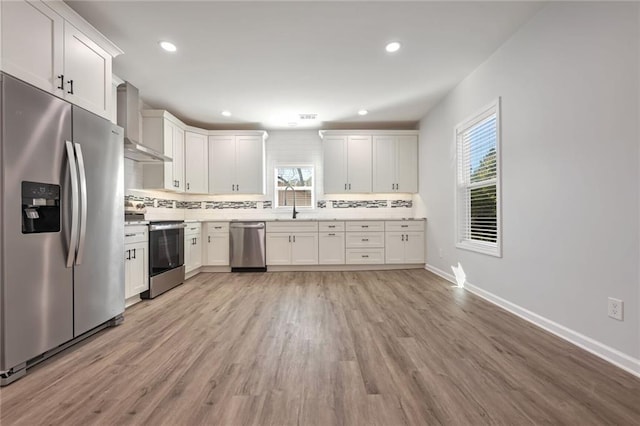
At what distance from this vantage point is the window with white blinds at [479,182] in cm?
291

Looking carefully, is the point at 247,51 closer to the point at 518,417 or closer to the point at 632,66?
the point at 632,66

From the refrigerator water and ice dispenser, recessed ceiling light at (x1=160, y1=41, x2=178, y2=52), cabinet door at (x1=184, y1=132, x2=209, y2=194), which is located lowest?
the refrigerator water and ice dispenser

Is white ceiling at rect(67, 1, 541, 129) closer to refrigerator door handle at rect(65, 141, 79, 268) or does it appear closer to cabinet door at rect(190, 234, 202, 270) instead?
refrigerator door handle at rect(65, 141, 79, 268)

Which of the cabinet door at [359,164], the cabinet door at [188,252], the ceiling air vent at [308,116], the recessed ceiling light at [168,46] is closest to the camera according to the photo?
the recessed ceiling light at [168,46]

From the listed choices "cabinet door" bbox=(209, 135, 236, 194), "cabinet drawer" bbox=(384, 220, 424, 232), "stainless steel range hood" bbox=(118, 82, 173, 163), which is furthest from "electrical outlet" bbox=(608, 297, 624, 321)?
"cabinet door" bbox=(209, 135, 236, 194)

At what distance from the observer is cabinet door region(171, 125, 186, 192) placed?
4.30m

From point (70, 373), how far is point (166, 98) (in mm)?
3449

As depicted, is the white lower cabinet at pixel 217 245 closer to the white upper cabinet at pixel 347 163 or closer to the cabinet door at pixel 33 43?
the white upper cabinet at pixel 347 163

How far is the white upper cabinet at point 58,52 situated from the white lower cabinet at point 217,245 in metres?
2.61

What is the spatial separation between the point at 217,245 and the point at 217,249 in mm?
68

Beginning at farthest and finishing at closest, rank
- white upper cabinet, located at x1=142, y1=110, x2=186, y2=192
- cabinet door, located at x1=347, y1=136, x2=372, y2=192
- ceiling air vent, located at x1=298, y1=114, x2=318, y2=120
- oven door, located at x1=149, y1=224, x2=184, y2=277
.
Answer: cabinet door, located at x1=347, y1=136, x2=372, y2=192 < ceiling air vent, located at x1=298, y1=114, x2=318, y2=120 < white upper cabinet, located at x1=142, y1=110, x2=186, y2=192 < oven door, located at x1=149, y1=224, x2=184, y2=277

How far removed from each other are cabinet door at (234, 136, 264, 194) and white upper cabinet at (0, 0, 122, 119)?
104 inches

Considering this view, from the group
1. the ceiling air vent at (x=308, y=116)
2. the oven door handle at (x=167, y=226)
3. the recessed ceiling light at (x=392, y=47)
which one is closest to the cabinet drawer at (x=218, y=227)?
the oven door handle at (x=167, y=226)

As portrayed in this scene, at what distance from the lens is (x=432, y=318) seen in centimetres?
251
